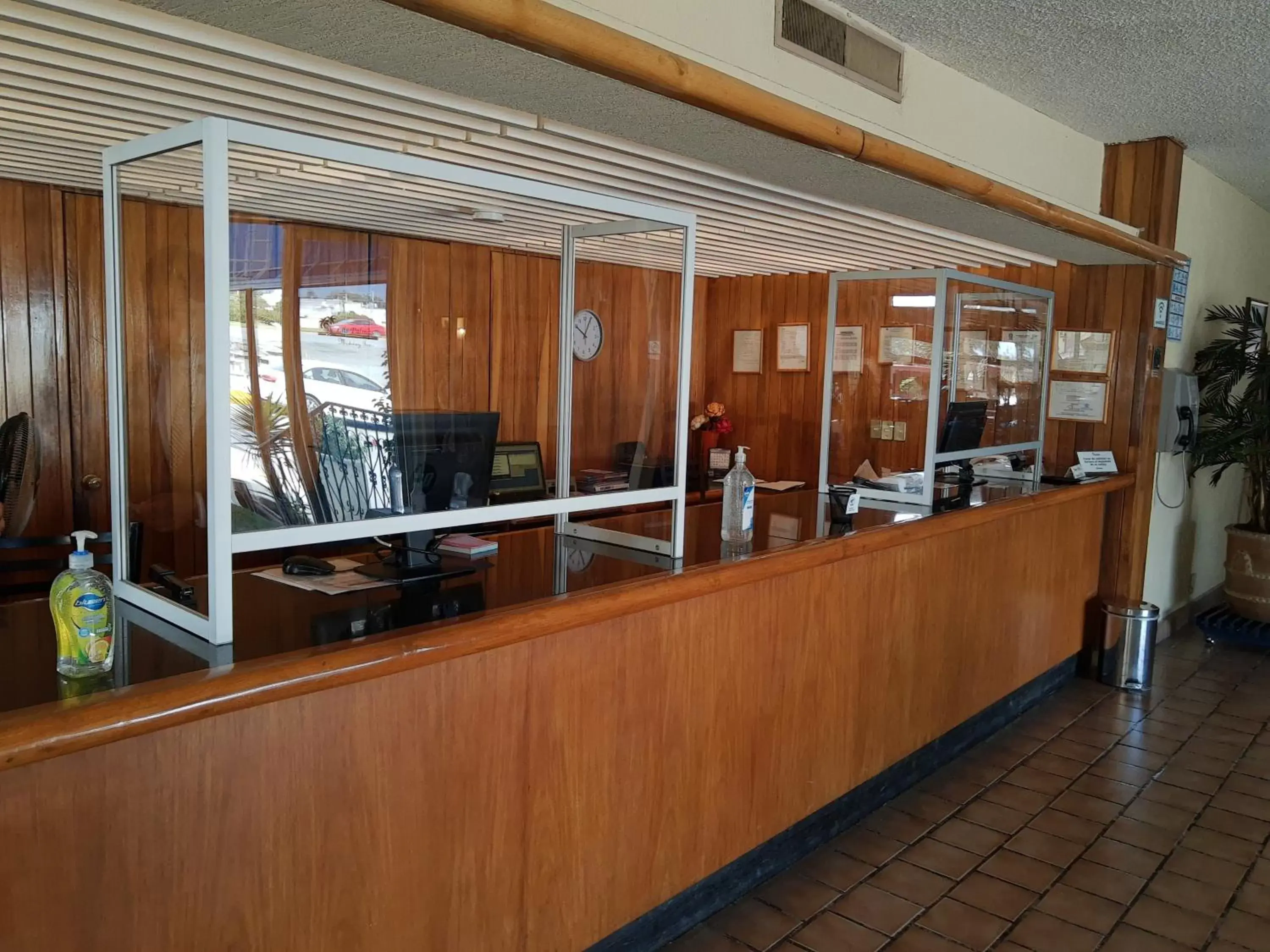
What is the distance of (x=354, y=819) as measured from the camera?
5.79 feet

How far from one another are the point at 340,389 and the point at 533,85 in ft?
2.77

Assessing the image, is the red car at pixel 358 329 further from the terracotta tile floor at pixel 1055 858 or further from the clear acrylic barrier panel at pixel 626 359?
the terracotta tile floor at pixel 1055 858

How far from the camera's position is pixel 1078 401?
201 inches

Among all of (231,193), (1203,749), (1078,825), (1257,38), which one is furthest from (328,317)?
(1203,749)

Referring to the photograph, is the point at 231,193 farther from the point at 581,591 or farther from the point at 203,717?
the point at 581,591

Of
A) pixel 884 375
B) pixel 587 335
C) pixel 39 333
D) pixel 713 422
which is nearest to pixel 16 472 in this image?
pixel 39 333

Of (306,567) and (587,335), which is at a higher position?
(587,335)

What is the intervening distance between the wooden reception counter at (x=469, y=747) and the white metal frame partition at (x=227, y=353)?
0.16m

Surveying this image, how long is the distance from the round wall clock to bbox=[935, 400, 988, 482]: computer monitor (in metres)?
1.69

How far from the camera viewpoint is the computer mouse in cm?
233

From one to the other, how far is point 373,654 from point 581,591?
23.2 inches

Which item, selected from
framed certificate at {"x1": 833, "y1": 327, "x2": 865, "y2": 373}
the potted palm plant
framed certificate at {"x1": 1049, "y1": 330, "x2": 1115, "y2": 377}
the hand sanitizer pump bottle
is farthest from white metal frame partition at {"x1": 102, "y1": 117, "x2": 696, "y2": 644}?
the potted palm plant

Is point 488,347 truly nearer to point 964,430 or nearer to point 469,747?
point 964,430

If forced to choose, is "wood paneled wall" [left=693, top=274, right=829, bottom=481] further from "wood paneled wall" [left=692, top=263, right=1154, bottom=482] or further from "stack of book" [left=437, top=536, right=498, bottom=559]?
"stack of book" [left=437, top=536, right=498, bottom=559]
